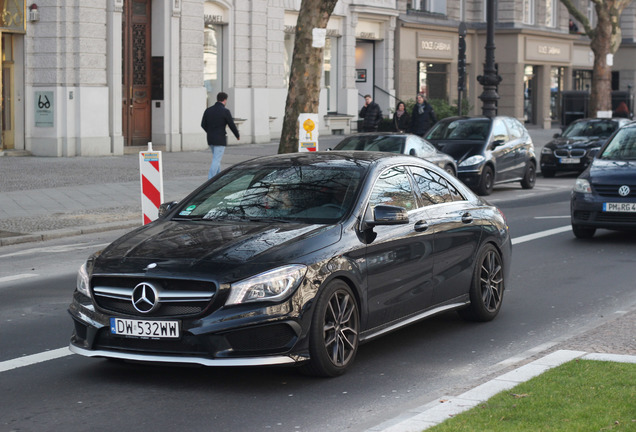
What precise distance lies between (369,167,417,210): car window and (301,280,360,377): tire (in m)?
0.90

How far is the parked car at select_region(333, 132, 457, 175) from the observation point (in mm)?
20188

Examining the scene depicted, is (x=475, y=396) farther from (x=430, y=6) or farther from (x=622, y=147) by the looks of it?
(x=430, y=6)

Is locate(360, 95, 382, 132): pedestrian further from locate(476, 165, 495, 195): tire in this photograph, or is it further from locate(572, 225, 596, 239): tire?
locate(572, 225, 596, 239): tire

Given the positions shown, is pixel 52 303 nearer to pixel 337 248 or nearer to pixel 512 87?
pixel 337 248

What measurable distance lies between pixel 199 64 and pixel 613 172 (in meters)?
19.3

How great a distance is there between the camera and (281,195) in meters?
7.80

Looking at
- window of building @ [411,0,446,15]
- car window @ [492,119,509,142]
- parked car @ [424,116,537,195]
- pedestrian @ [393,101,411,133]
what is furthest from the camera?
window of building @ [411,0,446,15]

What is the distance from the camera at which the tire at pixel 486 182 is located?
2219 centimetres

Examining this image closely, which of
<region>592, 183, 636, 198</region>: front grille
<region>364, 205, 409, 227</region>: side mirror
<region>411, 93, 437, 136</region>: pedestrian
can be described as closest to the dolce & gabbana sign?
<region>411, 93, 437, 136</region>: pedestrian

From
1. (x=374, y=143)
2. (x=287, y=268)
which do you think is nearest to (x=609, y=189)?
(x=374, y=143)

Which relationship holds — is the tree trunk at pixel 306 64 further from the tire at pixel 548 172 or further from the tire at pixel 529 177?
the tire at pixel 548 172

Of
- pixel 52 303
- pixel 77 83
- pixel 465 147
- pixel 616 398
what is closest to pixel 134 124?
pixel 77 83

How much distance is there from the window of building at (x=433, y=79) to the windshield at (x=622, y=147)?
98.1ft

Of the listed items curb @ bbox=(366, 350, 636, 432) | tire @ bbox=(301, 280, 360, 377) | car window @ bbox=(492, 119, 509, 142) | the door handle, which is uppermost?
car window @ bbox=(492, 119, 509, 142)
